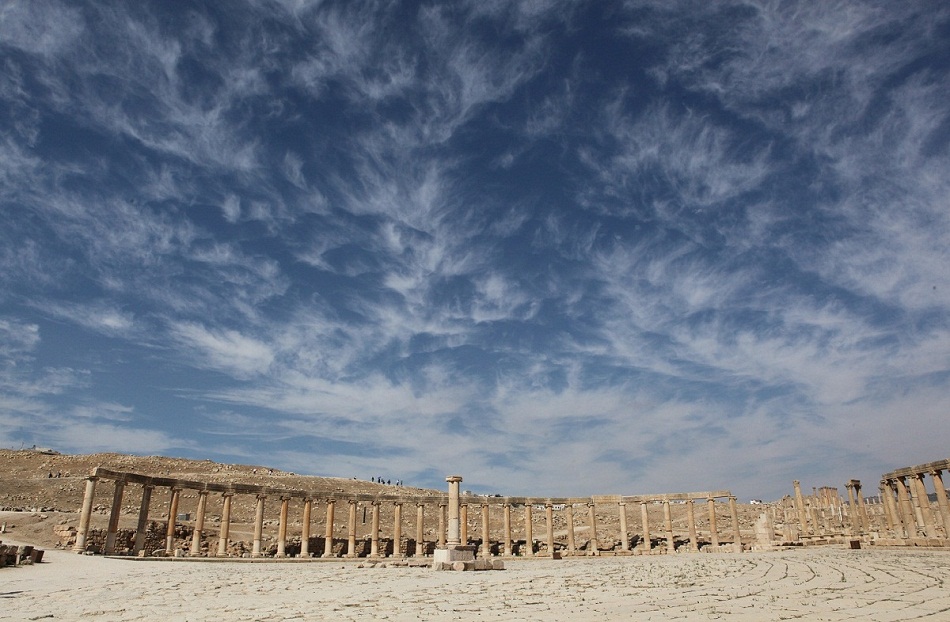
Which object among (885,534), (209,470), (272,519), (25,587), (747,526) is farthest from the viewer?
(209,470)

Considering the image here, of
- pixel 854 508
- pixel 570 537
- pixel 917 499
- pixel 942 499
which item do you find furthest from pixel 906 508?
pixel 570 537

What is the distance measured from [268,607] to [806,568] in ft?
63.4

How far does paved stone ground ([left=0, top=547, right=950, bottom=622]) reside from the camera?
11844mm

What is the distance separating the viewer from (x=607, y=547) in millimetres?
49812

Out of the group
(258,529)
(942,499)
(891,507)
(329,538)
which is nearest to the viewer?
(942,499)

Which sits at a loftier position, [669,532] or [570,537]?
[669,532]

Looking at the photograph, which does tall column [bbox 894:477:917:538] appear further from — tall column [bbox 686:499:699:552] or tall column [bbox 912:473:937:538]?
tall column [bbox 686:499:699:552]

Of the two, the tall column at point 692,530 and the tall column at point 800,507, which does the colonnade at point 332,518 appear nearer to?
the tall column at point 692,530

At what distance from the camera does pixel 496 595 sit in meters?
15.7

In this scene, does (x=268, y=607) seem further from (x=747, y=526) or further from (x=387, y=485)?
(x=387, y=485)

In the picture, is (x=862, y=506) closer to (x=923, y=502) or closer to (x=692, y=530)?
(x=923, y=502)

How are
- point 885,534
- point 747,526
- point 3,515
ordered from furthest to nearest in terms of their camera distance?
point 747,526 → point 885,534 → point 3,515

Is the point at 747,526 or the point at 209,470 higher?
the point at 209,470

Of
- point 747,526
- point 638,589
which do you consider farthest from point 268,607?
point 747,526
